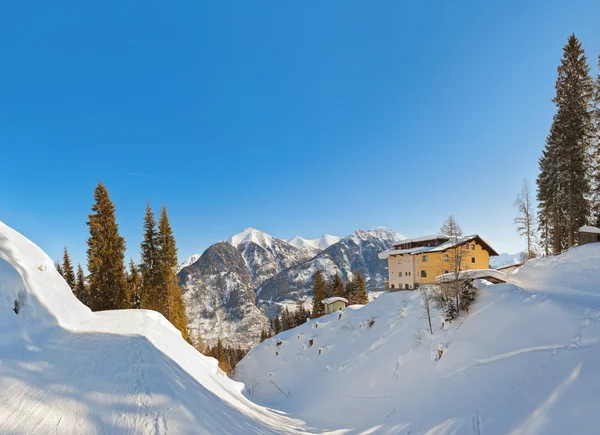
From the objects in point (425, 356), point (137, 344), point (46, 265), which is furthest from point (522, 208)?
point (46, 265)

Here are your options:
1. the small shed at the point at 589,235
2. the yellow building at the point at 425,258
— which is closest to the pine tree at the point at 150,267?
the yellow building at the point at 425,258

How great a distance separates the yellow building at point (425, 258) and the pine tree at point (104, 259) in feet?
91.2

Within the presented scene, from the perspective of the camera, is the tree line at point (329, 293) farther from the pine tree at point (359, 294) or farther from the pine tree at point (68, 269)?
the pine tree at point (68, 269)

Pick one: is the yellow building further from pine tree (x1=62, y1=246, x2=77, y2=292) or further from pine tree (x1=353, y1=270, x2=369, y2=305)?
pine tree (x1=62, y1=246, x2=77, y2=292)

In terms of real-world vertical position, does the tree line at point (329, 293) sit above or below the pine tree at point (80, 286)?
below

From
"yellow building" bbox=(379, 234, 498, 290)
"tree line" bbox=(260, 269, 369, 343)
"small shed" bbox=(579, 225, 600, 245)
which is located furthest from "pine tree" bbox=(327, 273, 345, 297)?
"small shed" bbox=(579, 225, 600, 245)

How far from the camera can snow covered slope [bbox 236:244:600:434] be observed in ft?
22.2

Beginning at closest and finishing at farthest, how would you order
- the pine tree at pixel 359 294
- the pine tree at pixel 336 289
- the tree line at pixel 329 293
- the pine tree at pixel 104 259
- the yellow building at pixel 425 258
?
1. the pine tree at pixel 104 259
2. the yellow building at pixel 425 258
3. the pine tree at pixel 359 294
4. the tree line at pixel 329 293
5. the pine tree at pixel 336 289

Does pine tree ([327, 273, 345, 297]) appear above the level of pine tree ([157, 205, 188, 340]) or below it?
below

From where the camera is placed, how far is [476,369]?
9586 millimetres

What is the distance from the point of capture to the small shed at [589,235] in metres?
19.6

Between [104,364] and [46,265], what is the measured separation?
5.94m

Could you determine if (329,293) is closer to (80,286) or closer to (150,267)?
(150,267)

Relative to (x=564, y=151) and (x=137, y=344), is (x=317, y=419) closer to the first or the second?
(x=137, y=344)
